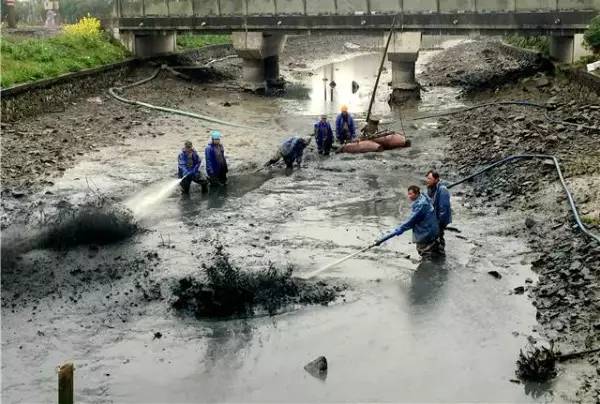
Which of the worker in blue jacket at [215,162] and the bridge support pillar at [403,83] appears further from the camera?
the bridge support pillar at [403,83]

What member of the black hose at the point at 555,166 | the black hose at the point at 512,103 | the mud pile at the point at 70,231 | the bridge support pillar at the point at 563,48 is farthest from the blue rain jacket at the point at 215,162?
the bridge support pillar at the point at 563,48

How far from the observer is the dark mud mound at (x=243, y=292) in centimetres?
1151

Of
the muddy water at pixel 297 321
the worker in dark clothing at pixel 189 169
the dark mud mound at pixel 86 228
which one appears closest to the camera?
the muddy water at pixel 297 321

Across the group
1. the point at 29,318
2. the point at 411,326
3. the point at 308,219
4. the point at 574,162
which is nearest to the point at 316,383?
the point at 411,326

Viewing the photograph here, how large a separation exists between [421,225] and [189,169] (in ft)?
24.2

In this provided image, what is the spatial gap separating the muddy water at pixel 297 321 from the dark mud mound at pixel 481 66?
1864cm

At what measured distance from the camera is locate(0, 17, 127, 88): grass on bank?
88.7ft

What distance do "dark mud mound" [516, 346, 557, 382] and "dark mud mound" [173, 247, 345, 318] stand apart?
11.7ft

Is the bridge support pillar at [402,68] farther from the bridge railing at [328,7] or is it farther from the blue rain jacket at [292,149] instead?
the blue rain jacket at [292,149]

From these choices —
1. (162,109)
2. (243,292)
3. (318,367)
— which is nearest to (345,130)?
(162,109)

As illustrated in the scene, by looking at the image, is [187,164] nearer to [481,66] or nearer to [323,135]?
[323,135]

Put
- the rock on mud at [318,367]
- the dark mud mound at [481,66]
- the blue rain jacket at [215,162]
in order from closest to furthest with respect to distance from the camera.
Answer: the rock on mud at [318,367], the blue rain jacket at [215,162], the dark mud mound at [481,66]

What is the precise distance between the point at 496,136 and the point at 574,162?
4.57 metres

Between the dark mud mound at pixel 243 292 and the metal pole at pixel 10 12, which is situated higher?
the metal pole at pixel 10 12
